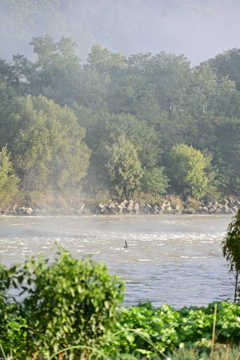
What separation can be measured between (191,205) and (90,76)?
70.6 feet

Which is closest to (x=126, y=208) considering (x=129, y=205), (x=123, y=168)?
(x=129, y=205)

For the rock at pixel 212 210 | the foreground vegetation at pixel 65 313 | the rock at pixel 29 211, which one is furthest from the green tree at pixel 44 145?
the foreground vegetation at pixel 65 313

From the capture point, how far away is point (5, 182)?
146ft

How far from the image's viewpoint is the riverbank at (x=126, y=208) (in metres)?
43.8

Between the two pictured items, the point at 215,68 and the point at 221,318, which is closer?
the point at 221,318

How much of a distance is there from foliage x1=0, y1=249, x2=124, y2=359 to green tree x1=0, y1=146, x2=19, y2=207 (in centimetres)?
3965

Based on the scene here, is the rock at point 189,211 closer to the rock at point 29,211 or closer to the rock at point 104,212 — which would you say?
the rock at point 104,212

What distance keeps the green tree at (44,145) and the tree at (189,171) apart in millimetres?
9997

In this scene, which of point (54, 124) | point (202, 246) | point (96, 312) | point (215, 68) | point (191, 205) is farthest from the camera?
point (215, 68)

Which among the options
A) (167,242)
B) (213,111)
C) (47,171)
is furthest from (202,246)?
(213,111)

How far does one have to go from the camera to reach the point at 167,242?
21.4m

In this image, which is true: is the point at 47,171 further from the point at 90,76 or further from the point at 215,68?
the point at 215,68

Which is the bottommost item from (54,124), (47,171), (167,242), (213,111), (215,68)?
(167,242)

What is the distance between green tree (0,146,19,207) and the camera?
43.6m
